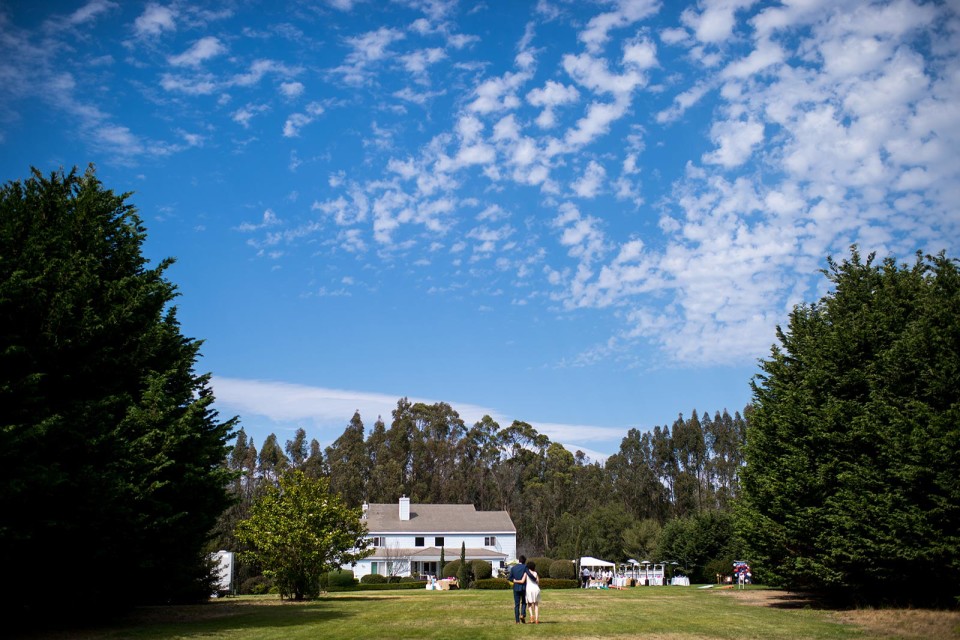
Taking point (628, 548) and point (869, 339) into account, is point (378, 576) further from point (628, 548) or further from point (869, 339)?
point (869, 339)

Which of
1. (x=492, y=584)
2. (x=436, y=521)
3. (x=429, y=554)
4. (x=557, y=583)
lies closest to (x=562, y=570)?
(x=557, y=583)

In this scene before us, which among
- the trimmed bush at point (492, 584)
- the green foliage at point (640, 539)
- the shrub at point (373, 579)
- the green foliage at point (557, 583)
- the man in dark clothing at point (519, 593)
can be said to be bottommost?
the shrub at point (373, 579)

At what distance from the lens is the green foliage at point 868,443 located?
69.7 ft

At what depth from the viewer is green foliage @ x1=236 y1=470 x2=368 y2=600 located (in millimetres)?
31016

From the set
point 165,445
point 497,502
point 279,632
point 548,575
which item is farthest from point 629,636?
point 497,502

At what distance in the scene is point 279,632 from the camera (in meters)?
18.0

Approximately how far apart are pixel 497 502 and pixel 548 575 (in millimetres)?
45142

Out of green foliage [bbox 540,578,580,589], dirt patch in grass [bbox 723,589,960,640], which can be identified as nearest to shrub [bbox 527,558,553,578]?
green foliage [bbox 540,578,580,589]

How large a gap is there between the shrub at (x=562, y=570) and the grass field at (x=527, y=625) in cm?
2911

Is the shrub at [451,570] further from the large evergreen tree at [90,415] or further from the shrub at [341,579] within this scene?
the large evergreen tree at [90,415]

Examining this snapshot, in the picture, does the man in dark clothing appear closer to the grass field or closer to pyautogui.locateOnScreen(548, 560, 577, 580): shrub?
the grass field

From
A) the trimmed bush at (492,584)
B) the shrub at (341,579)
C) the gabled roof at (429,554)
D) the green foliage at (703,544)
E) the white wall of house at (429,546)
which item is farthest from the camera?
the gabled roof at (429,554)

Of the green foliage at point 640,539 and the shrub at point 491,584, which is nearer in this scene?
the shrub at point 491,584

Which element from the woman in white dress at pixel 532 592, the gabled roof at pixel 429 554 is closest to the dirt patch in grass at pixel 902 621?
the woman in white dress at pixel 532 592
